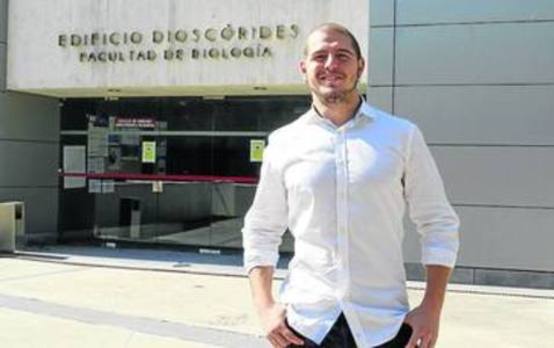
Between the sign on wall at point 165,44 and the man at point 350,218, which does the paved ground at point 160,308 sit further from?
the man at point 350,218

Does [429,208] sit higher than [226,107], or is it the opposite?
[226,107]

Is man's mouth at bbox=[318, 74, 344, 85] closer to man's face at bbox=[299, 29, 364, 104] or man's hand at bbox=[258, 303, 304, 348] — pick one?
man's face at bbox=[299, 29, 364, 104]

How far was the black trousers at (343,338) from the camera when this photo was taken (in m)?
2.54

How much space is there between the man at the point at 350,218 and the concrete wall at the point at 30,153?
11978 mm

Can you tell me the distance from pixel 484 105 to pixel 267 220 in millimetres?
8314

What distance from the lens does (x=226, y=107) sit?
14.0m

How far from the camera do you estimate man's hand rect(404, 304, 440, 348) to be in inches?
100.0

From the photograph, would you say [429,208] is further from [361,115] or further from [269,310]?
Result: [269,310]

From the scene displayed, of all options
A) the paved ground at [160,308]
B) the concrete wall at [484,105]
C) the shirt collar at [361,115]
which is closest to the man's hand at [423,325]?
the shirt collar at [361,115]

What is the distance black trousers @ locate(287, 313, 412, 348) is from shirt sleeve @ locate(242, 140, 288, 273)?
0.37 m

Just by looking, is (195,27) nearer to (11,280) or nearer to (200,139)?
(200,139)

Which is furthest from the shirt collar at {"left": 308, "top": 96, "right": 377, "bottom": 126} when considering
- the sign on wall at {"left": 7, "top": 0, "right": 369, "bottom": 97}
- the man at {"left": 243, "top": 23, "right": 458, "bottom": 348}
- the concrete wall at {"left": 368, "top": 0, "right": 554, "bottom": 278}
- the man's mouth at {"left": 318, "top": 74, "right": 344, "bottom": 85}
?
→ the sign on wall at {"left": 7, "top": 0, "right": 369, "bottom": 97}

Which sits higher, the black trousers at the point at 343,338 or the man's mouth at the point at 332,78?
the man's mouth at the point at 332,78

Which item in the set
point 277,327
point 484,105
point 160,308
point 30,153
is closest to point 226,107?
point 30,153
